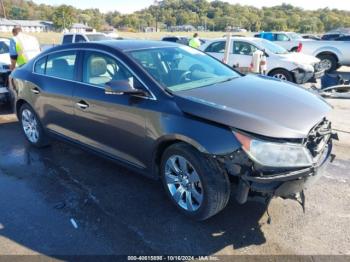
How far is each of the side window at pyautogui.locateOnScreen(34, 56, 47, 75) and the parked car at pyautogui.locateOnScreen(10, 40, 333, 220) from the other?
23cm

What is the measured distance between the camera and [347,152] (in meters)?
5.14

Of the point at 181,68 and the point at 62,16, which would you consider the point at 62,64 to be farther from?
the point at 62,16

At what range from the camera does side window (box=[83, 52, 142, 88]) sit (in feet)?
12.4

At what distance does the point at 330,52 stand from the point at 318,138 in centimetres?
1306

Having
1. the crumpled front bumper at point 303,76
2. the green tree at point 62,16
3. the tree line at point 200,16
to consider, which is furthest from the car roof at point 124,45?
the green tree at point 62,16

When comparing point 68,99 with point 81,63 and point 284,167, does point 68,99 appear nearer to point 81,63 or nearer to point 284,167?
point 81,63

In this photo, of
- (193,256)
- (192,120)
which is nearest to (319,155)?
(192,120)

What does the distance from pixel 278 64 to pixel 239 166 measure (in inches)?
329

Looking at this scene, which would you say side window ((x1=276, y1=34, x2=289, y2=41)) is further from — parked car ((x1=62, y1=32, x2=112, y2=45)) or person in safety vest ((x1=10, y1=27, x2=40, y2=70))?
person in safety vest ((x1=10, y1=27, x2=40, y2=70))

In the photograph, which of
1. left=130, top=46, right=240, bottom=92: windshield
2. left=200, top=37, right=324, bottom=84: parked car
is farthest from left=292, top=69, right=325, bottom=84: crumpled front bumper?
left=130, top=46, right=240, bottom=92: windshield

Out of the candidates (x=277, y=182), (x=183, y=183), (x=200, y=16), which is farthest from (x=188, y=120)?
(x=200, y=16)

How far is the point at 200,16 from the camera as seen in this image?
107125mm

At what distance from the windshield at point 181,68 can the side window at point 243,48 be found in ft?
22.4

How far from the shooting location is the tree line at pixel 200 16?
3192 inches
